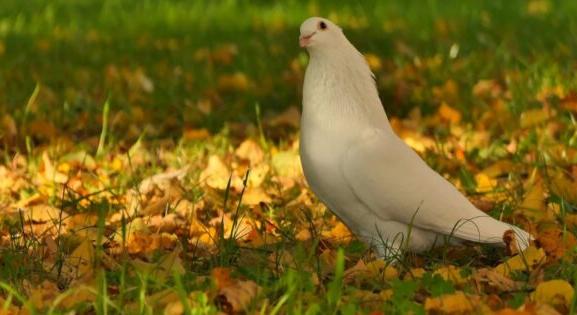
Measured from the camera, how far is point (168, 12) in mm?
10664

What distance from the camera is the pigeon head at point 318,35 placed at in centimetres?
392

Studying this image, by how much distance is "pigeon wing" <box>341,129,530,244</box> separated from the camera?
3.78 metres

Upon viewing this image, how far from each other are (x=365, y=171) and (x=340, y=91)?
279 mm

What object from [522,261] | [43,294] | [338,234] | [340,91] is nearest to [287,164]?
[338,234]

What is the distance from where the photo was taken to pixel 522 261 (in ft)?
12.3

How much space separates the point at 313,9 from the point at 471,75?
3827 mm

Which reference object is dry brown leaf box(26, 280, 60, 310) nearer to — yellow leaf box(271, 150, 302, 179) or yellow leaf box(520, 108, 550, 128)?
yellow leaf box(271, 150, 302, 179)

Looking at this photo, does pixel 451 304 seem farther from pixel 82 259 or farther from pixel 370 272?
pixel 82 259

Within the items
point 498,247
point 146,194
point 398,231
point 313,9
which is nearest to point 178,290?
point 398,231

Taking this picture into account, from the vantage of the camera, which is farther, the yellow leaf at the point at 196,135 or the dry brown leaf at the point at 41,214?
the yellow leaf at the point at 196,135

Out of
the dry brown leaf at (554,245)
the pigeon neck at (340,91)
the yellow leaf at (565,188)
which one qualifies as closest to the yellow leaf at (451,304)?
the dry brown leaf at (554,245)

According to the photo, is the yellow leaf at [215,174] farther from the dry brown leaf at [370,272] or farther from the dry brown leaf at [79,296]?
the dry brown leaf at [79,296]

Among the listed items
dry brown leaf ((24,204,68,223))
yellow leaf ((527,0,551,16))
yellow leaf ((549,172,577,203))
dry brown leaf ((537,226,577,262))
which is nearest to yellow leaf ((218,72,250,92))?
dry brown leaf ((24,204,68,223))

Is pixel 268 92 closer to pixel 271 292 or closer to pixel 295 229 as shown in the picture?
pixel 295 229
